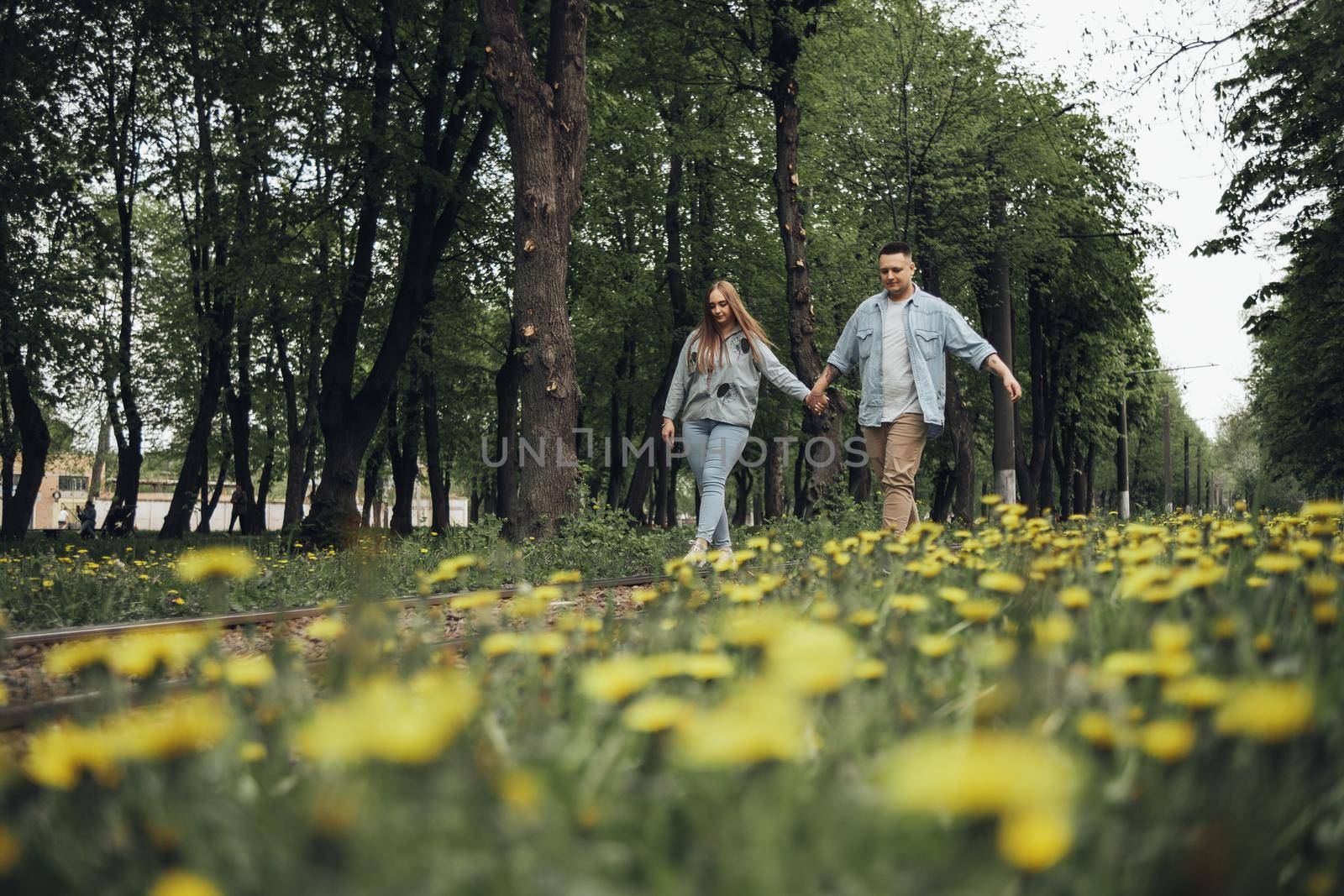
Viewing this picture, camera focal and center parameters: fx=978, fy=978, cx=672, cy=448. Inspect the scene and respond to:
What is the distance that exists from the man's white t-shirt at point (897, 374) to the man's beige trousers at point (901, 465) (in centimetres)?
8

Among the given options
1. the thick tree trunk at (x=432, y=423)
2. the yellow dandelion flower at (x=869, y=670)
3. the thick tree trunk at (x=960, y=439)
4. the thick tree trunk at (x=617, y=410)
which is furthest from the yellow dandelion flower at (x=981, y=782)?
the thick tree trunk at (x=617, y=410)

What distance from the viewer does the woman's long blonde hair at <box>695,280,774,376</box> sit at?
26.4 feet

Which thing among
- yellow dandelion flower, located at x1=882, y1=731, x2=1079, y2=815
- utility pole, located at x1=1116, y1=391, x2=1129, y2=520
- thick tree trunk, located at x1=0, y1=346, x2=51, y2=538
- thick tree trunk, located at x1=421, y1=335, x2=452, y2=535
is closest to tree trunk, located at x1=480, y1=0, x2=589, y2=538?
yellow dandelion flower, located at x1=882, y1=731, x2=1079, y2=815

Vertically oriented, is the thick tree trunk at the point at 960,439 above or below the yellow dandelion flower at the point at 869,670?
above

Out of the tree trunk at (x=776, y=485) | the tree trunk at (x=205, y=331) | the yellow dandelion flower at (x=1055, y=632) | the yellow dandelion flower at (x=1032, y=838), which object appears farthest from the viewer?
the tree trunk at (x=776, y=485)

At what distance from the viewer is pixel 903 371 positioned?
7609 mm

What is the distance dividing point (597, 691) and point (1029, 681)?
0.68 m

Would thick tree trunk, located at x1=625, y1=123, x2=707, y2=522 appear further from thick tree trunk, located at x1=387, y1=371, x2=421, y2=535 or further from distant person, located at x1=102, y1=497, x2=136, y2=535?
distant person, located at x1=102, y1=497, x2=136, y2=535

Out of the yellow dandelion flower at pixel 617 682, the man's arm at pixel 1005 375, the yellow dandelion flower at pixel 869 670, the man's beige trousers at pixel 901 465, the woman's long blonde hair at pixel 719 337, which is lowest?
the yellow dandelion flower at pixel 869 670

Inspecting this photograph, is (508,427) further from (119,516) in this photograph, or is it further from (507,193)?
(119,516)

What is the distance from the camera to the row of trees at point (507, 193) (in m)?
14.6

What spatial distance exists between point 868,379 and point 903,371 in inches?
12.2

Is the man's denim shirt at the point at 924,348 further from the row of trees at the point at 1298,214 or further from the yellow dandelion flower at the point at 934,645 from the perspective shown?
the yellow dandelion flower at the point at 934,645

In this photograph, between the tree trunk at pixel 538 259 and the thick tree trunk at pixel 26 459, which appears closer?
the tree trunk at pixel 538 259
